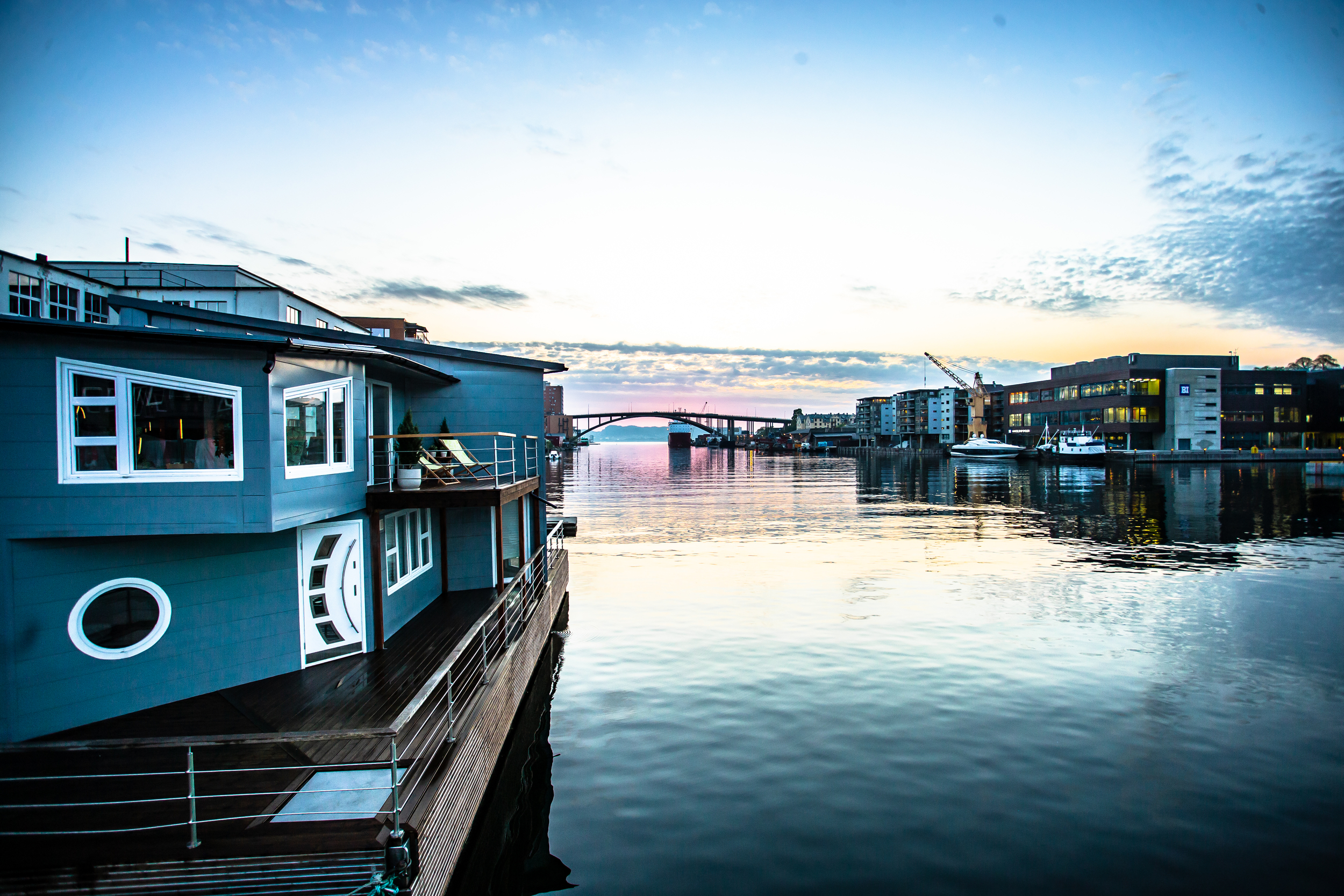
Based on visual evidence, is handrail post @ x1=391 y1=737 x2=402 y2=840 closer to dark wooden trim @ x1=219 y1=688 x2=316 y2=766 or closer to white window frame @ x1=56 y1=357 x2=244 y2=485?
dark wooden trim @ x1=219 y1=688 x2=316 y2=766

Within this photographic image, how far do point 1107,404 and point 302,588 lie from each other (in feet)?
435

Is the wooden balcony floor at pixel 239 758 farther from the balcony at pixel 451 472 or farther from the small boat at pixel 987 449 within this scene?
the small boat at pixel 987 449

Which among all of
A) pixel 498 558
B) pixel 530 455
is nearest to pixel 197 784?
pixel 498 558

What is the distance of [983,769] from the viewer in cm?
1082

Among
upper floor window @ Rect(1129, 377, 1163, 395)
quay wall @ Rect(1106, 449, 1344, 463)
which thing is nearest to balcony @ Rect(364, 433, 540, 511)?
quay wall @ Rect(1106, 449, 1344, 463)

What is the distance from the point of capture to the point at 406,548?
15109 millimetres

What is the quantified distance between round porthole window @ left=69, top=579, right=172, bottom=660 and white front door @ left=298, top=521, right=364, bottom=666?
1.99 meters

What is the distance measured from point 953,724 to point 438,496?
427 inches

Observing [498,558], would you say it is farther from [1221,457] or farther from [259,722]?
[1221,457]

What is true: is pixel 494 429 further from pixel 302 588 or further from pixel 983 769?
pixel 983 769

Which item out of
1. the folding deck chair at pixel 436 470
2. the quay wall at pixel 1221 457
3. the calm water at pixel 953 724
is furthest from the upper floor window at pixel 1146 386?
the folding deck chair at pixel 436 470

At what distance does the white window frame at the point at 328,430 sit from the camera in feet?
33.6

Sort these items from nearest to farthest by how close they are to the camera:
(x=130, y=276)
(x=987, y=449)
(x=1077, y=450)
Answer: (x=130, y=276) < (x=1077, y=450) < (x=987, y=449)

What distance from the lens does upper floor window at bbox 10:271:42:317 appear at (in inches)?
968
